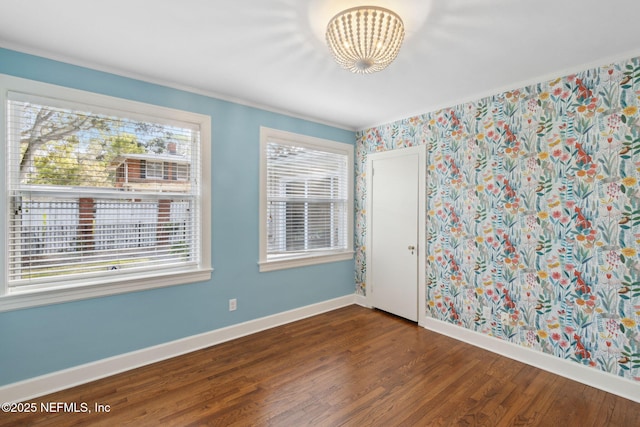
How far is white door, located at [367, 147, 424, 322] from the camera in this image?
3557 mm

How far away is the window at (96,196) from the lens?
2158 mm

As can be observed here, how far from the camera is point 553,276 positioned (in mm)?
2529

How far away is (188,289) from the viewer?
112 inches

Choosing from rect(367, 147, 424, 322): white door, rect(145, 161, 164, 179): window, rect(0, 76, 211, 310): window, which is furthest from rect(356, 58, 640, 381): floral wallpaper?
rect(145, 161, 164, 179): window

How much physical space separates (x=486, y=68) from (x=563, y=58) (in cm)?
51

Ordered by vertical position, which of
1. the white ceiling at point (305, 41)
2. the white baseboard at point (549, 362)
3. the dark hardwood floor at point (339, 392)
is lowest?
the dark hardwood floor at point (339, 392)

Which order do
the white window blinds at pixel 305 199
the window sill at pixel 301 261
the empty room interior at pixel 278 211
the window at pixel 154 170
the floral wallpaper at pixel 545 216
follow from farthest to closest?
1. the white window blinds at pixel 305 199
2. the window sill at pixel 301 261
3. the window at pixel 154 170
4. the floral wallpaper at pixel 545 216
5. the empty room interior at pixel 278 211

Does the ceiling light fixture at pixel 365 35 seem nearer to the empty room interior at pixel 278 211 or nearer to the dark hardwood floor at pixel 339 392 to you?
the empty room interior at pixel 278 211

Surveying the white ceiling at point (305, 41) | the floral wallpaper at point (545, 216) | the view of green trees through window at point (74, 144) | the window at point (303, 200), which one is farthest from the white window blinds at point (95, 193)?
the floral wallpaper at point (545, 216)

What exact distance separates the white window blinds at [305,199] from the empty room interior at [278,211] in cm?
6

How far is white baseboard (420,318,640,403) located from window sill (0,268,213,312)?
8.63 ft

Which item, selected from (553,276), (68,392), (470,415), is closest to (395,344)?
(470,415)

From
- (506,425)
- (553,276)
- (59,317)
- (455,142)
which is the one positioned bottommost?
(506,425)

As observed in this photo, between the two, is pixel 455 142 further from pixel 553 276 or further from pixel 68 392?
pixel 68 392
